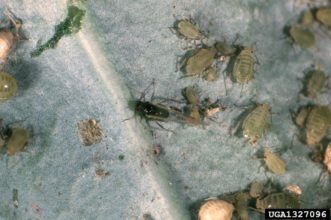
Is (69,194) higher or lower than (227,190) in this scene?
higher

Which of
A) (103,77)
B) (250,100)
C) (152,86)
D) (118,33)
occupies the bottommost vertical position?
(250,100)

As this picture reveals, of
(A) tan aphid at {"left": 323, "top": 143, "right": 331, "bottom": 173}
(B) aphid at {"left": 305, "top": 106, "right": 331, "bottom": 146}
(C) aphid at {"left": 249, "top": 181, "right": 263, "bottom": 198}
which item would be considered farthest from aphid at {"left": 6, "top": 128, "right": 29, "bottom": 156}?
(A) tan aphid at {"left": 323, "top": 143, "right": 331, "bottom": 173}

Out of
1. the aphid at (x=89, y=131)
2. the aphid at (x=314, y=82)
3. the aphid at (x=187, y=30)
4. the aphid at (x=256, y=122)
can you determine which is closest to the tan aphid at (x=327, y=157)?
the aphid at (x=314, y=82)

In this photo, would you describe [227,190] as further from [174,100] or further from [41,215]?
[41,215]

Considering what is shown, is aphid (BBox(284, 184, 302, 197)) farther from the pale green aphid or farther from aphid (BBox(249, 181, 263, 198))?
the pale green aphid

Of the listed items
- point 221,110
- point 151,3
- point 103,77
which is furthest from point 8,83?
point 221,110

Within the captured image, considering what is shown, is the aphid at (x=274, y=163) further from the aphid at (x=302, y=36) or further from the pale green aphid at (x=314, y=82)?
the aphid at (x=302, y=36)
